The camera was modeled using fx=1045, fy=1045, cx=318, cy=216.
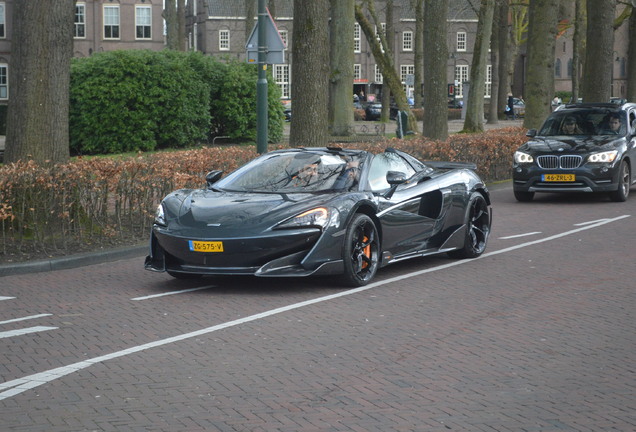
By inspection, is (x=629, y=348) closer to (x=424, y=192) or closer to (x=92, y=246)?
(x=424, y=192)

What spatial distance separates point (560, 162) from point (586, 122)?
5.38 ft

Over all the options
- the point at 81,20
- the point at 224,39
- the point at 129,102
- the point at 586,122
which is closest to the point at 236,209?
the point at 586,122

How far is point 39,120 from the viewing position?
44.8ft

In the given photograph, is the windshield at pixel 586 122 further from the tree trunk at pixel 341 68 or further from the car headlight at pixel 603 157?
the tree trunk at pixel 341 68

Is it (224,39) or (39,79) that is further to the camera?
(224,39)

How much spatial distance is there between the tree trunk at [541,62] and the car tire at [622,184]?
956 centimetres

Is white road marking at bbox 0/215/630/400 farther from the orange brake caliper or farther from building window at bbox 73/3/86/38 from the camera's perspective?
building window at bbox 73/3/86/38

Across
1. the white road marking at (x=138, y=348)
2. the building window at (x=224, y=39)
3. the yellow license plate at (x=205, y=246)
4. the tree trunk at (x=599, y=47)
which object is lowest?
the white road marking at (x=138, y=348)

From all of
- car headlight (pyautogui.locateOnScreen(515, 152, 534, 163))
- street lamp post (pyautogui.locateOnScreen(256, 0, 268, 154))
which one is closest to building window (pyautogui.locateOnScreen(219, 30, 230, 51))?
street lamp post (pyautogui.locateOnScreen(256, 0, 268, 154))

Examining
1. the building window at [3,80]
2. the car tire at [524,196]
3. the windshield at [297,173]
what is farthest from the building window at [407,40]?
the windshield at [297,173]

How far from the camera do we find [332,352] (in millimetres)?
7477

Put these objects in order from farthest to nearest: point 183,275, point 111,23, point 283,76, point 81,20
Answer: point 283,76, point 111,23, point 81,20, point 183,275

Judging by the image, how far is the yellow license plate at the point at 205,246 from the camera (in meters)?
9.77

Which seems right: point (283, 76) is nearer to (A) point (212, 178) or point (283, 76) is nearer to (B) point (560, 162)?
(B) point (560, 162)
